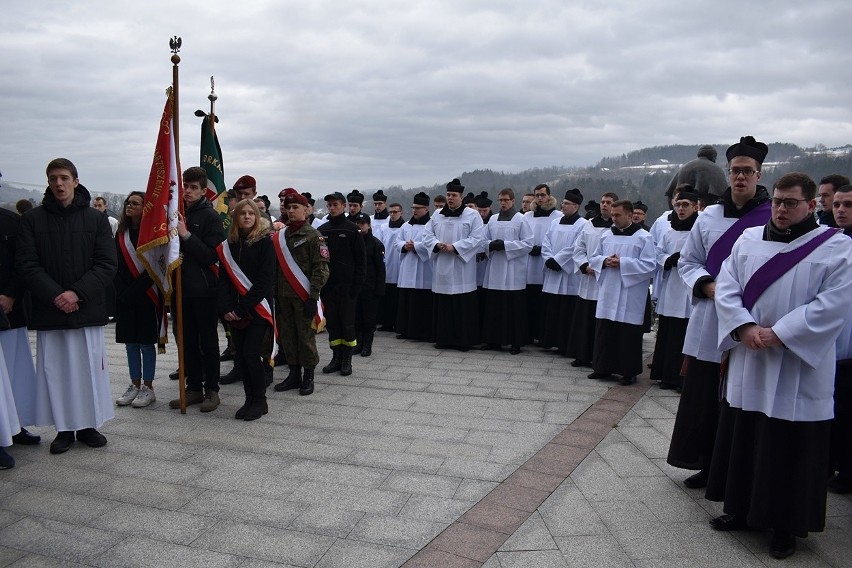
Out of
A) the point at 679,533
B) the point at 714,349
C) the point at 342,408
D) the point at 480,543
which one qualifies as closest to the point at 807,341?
the point at 714,349

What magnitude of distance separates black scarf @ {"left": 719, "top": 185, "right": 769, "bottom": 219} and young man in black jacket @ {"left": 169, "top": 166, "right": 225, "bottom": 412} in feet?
14.3

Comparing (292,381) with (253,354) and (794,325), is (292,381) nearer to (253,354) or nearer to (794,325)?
(253,354)

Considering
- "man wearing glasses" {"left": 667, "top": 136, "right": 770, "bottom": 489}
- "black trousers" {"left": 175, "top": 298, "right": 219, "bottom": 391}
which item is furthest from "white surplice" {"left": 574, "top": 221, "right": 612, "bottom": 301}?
"black trousers" {"left": 175, "top": 298, "right": 219, "bottom": 391}

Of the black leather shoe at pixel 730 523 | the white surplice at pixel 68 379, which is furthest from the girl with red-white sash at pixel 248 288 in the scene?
the black leather shoe at pixel 730 523

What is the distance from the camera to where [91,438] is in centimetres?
531

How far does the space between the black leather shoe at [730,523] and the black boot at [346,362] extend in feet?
15.4

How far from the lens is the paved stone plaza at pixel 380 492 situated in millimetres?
3637

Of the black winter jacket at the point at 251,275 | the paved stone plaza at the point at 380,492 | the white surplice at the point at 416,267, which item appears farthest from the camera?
the white surplice at the point at 416,267

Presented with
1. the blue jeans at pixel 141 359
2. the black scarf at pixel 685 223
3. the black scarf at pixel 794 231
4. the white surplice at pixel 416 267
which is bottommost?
the blue jeans at pixel 141 359

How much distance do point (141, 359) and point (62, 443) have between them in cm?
144

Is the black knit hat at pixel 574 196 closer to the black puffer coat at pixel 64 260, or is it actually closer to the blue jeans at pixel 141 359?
the blue jeans at pixel 141 359

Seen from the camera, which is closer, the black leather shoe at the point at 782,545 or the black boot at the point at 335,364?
the black leather shoe at the point at 782,545

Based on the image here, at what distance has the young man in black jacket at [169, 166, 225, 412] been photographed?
6.11 m

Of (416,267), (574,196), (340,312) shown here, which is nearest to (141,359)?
(340,312)
